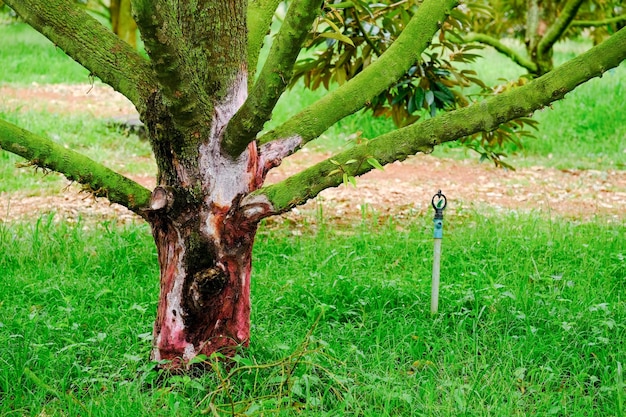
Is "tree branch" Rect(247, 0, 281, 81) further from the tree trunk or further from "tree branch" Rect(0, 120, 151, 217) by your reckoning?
"tree branch" Rect(0, 120, 151, 217)

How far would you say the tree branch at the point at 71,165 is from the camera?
2730mm

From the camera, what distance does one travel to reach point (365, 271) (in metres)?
4.22

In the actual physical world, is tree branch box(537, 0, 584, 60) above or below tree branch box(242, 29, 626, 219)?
above

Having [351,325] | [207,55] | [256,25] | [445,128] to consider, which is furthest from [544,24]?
[207,55]

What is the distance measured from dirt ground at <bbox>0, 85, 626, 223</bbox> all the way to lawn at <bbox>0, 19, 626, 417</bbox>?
0.30 m

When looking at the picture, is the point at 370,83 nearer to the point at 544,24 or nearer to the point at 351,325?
the point at 351,325

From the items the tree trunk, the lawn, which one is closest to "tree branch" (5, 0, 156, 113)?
the tree trunk

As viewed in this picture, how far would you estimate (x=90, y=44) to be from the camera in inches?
111

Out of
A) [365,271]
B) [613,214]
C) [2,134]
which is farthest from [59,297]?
[613,214]

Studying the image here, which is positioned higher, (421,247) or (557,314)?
(421,247)

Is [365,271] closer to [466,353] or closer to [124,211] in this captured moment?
[466,353]

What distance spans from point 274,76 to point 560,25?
5.04m

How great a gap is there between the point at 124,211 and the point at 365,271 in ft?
7.56

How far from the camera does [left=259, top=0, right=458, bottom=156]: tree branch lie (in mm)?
2920
